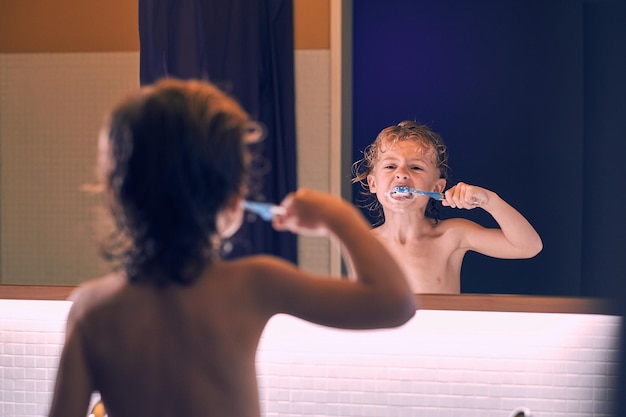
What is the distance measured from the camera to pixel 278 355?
3.06 feet

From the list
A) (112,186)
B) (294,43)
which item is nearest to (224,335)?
(112,186)

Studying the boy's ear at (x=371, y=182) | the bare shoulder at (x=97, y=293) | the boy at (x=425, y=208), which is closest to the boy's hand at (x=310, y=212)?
the bare shoulder at (x=97, y=293)

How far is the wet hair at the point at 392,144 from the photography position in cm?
139

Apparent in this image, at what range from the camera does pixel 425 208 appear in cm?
137

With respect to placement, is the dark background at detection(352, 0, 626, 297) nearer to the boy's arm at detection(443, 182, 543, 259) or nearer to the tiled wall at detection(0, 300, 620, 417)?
the boy's arm at detection(443, 182, 543, 259)

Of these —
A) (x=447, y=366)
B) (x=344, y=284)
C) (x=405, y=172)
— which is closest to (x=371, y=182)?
(x=405, y=172)

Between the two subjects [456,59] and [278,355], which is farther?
[456,59]

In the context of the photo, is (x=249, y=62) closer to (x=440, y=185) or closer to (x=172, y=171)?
(x=440, y=185)

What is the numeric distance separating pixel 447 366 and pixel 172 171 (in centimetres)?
51

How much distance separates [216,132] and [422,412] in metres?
0.53

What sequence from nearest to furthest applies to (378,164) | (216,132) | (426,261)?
Result: (216,132), (426,261), (378,164)

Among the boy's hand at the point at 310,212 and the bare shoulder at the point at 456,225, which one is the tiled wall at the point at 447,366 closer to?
the boy's hand at the point at 310,212

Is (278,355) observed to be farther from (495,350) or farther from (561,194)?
(561,194)

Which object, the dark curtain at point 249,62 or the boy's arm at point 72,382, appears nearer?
the boy's arm at point 72,382
